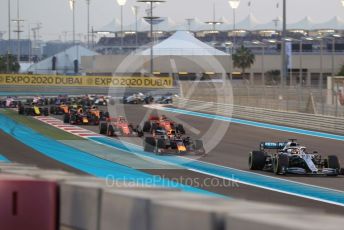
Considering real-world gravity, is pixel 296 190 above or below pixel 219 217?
below

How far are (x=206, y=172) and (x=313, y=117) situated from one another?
1805 cm

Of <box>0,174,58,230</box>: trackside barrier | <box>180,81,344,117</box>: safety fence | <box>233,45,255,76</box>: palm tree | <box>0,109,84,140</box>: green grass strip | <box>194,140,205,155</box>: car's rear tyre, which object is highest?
<box>233,45,255,76</box>: palm tree

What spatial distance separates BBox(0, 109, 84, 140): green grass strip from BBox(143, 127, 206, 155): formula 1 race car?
26.3 feet

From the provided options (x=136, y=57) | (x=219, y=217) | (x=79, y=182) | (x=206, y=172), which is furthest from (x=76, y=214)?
(x=136, y=57)

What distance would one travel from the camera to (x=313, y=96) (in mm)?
38750

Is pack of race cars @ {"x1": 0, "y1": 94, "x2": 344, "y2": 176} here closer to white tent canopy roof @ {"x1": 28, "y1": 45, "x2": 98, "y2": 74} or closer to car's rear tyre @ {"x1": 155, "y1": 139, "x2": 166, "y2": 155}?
car's rear tyre @ {"x1": 155, "y1": 139, "x2": 166, "y2": 155}

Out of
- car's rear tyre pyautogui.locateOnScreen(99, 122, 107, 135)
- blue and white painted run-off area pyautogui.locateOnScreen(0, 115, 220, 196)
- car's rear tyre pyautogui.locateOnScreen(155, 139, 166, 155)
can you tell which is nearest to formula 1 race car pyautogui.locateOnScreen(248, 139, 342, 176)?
blue and white painted run-off area pyautogui.locateOnScreen(0, 115, 220, 196)

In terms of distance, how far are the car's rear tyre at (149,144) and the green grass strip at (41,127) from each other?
7511 mm

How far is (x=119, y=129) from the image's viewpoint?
105 ft

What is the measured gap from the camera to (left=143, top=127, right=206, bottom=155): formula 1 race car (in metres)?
24.9

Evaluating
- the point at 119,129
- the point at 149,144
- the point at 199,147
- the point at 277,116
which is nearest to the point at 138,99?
the point at 277,116

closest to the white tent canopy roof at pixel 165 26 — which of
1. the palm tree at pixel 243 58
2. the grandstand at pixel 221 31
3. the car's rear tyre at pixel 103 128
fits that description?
the grandstand at pixel 221 31

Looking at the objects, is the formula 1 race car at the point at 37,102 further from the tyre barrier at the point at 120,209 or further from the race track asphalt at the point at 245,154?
the tyre barrier at the point at 120,209

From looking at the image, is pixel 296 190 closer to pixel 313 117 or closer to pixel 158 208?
pixel 158 208
